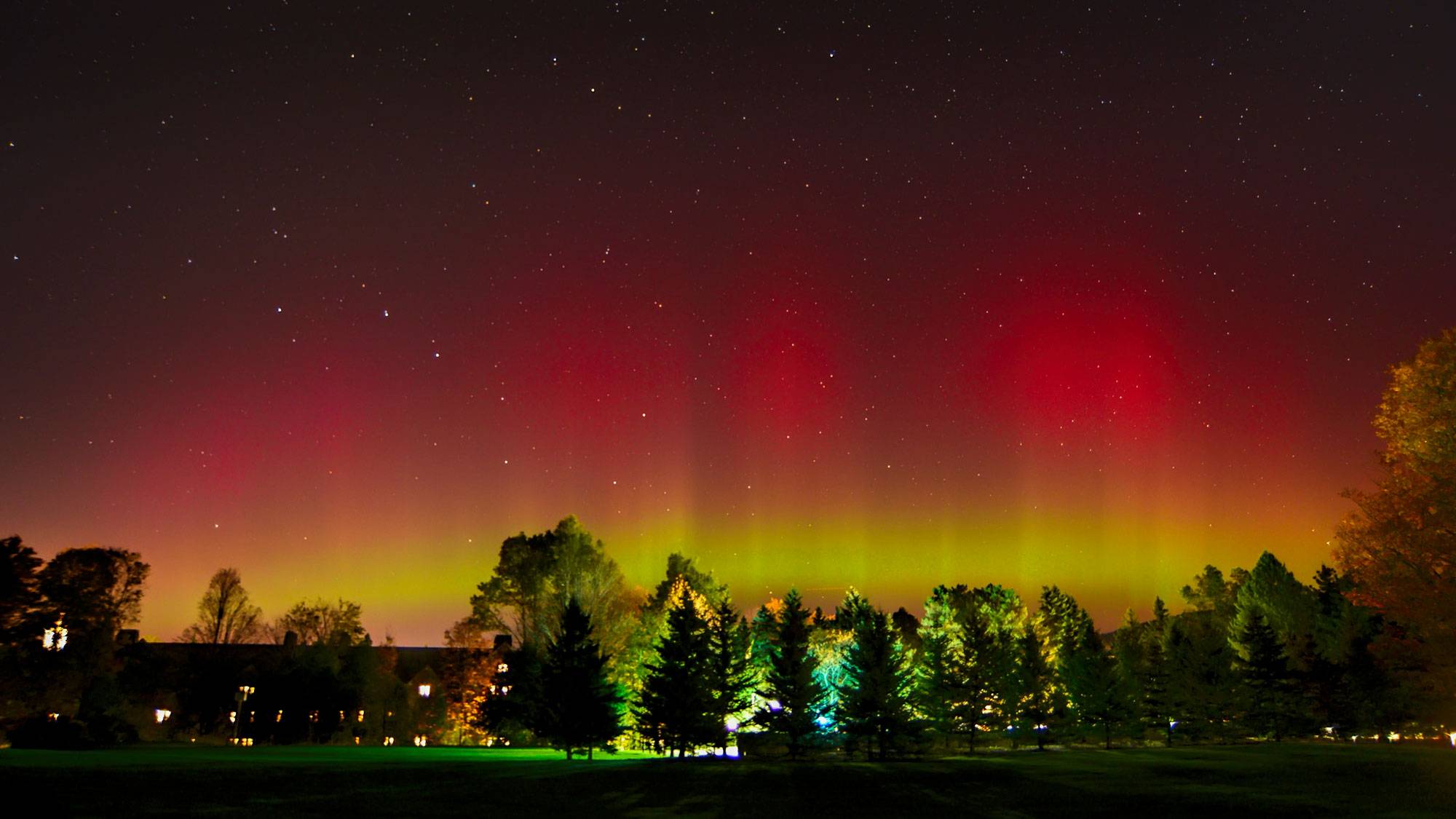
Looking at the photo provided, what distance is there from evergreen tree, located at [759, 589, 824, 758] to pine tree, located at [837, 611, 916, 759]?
75.9 inches

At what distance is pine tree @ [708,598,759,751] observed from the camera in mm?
46938

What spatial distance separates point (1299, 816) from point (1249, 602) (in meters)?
60.6

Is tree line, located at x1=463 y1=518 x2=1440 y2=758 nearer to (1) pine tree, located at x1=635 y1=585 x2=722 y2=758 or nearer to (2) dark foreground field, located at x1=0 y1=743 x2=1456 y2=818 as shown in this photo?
(1) pine tree, located at x1=635 y1=585 x2=722 y2=758

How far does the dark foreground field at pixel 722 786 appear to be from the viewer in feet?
63.9

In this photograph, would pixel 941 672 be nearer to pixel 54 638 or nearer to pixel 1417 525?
pixel 1417 525

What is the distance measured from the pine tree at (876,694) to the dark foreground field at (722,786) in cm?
852

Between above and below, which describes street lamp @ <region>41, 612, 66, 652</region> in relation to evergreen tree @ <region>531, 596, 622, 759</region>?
above

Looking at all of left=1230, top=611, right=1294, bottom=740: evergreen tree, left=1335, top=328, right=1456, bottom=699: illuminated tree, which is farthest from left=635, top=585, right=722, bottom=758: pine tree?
left=1230, top=611, right=1294, bottom=740: evergreen tree

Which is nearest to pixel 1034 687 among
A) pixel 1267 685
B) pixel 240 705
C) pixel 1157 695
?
pixel 1157 695

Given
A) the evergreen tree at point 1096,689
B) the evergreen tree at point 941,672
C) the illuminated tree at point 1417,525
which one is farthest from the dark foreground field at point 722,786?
the evergreen tree at point 1096,689

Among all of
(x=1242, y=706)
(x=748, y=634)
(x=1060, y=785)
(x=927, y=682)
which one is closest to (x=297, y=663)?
(x=748, y=634)

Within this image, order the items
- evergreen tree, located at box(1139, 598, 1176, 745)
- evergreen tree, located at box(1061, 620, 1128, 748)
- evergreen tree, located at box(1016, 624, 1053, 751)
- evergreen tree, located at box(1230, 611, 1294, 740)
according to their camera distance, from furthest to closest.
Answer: evergreen tree, located at box(1139, 598, 1176, 745) → evergreen tree, located at box(1061, 620, 1128, 748) → evergreen tree, located at box(1230, 611, 1294, 740) → evergreen tree, located at box(1016, 624, 1053, 751)

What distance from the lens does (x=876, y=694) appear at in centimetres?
4947

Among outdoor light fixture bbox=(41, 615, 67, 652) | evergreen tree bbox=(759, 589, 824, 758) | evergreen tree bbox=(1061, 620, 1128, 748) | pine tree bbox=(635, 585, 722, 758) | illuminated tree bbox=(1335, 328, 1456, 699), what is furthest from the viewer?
evergreen tree bbox=(1061, 620, 1128, 748)
